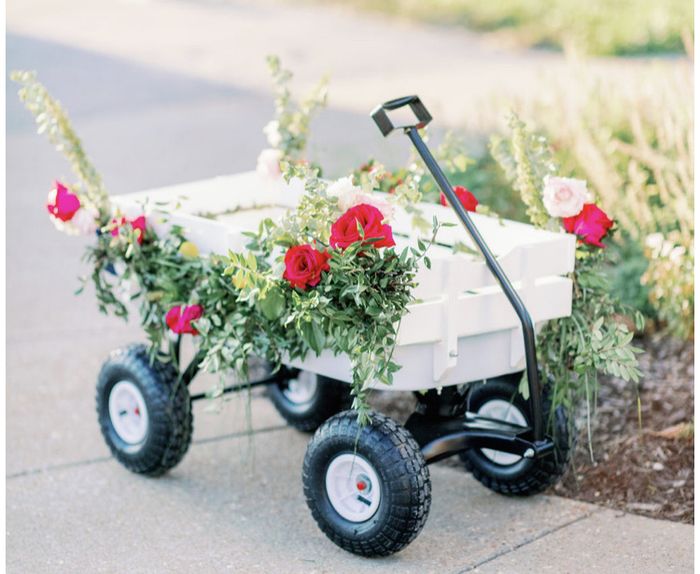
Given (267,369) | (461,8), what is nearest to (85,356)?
(267,369)

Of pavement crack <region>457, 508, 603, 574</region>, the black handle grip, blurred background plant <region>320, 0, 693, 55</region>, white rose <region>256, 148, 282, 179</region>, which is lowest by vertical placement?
pavement crack <region>457, 508, 603, 574</region>

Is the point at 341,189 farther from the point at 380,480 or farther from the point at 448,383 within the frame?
the point at 380,480

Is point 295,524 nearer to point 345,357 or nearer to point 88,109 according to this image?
point 345,357

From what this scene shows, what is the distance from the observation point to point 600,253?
378 cm

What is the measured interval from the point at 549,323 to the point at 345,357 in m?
0.62

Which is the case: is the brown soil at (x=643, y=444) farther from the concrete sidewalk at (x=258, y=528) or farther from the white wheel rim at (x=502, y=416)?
the white wheel rim at (x=502, y=416)

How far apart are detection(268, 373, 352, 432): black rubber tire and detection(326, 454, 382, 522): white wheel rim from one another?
81 centimetres

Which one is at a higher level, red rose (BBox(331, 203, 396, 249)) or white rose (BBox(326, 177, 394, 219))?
white rose (BBox(326, 177, 394, 219))

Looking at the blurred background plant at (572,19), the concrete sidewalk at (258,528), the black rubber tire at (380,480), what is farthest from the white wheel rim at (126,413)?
the blurred background plant at (572,19)

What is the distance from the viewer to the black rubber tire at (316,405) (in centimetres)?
443

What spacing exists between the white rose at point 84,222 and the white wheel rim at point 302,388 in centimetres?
88

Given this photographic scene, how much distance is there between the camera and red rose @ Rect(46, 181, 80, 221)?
4027mm

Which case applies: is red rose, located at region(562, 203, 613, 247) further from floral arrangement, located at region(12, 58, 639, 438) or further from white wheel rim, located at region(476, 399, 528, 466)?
white wheel rim, located at region(476, 399, 528, 466)

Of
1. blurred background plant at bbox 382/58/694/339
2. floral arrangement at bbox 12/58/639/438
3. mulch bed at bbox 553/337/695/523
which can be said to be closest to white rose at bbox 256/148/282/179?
floral arrangement at bbox 12/58/639/438
